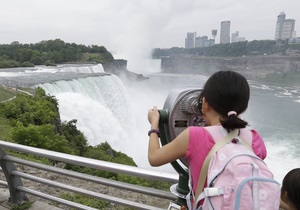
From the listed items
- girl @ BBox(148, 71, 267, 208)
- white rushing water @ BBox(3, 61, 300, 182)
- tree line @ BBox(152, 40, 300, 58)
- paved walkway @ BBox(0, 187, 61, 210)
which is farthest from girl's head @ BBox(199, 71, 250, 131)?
tree line @ BBox(152, 40, 300, 58)

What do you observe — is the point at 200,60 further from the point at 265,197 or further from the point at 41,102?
the point at 265,197

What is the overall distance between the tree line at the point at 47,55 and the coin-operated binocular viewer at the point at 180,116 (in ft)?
140

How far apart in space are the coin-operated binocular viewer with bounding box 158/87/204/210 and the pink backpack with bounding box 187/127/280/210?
286 millimetres

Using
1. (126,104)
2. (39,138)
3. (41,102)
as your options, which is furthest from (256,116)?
(39,138)

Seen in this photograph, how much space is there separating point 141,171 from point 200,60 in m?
91.1

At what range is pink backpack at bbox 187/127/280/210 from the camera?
1.09 m

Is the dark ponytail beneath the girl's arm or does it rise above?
above

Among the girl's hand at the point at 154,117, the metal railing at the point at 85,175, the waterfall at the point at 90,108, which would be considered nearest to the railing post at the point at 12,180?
the metal railing at the point at 85,175

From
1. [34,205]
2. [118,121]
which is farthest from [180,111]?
[118,121]

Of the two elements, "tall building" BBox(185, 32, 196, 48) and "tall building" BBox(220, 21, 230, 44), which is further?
"tall building" BBox(185, 32, 196, 48)

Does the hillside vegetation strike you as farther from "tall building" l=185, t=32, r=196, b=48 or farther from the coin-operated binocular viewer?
"tall building" l=185, t=32, r=196, b=48

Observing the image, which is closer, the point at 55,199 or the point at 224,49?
the point at 55,199

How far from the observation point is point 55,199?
95.3 inches

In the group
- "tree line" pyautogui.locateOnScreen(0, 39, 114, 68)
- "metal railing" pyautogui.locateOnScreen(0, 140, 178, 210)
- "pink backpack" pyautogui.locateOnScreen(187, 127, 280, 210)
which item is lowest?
"tree line" pyautogui.locateOnScreen(0, 39, 114, 68)
